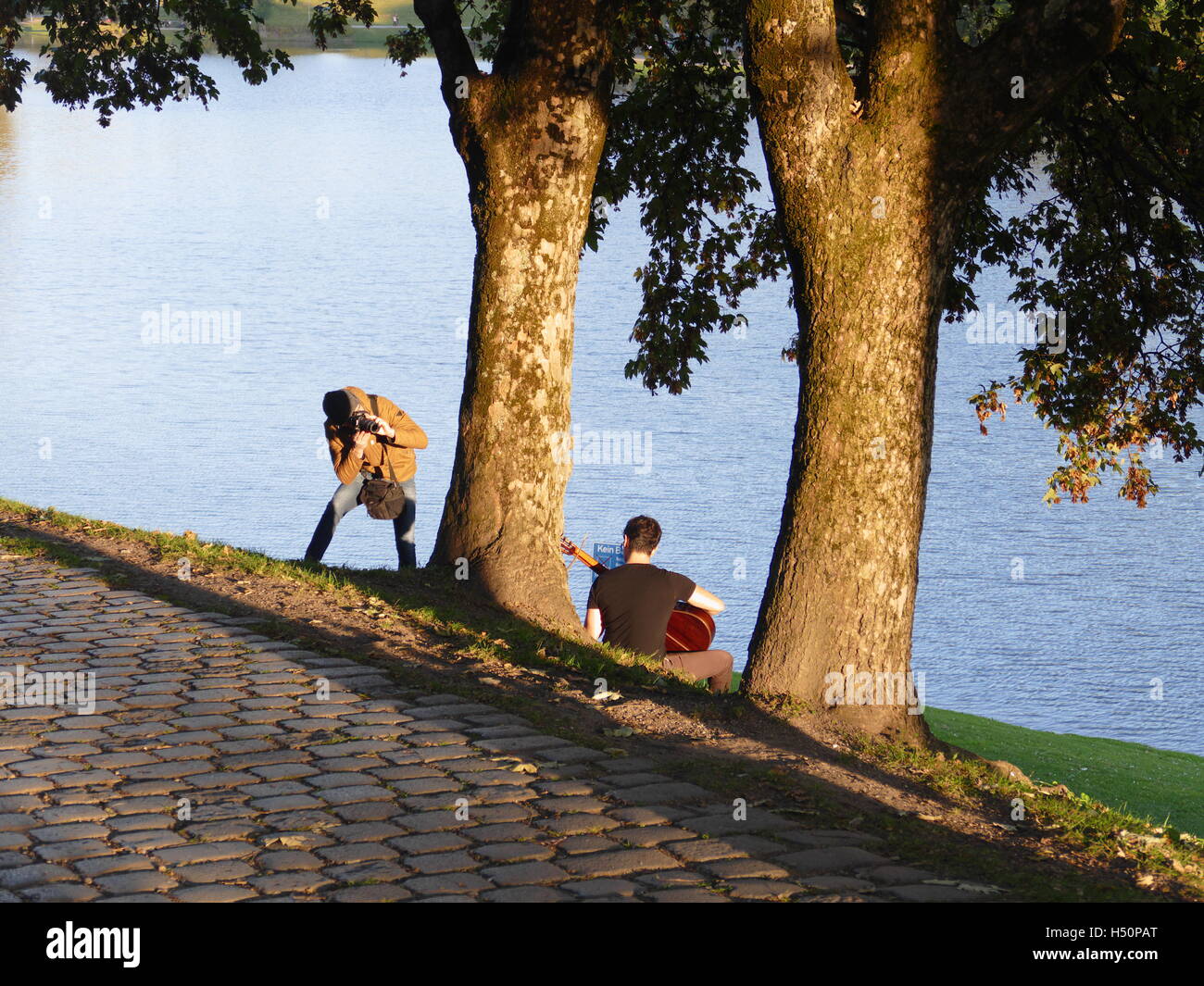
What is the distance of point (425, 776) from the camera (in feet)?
21.0

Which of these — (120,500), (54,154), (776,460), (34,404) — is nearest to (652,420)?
(776,460)

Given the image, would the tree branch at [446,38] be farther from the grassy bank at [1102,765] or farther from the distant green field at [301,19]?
the distant green field at [301,19]

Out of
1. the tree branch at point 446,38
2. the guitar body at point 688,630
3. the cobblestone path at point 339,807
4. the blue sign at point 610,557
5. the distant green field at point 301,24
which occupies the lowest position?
the cobblestone path at point 339,807

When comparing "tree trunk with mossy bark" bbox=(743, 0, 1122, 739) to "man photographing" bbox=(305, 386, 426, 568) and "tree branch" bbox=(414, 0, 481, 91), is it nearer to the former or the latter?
"tree branch" bbox=(414, 0, 481, 91)

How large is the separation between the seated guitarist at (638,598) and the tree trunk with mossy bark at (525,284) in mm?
395

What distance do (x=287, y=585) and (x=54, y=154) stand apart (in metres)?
113

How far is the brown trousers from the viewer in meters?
9.85

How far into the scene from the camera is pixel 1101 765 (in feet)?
56.2

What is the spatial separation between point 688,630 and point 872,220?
135 inches

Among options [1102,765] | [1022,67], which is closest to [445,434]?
[1102,765]

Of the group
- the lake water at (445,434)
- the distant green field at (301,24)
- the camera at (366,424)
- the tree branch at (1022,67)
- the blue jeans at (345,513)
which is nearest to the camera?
the tree branch at (1022,67)

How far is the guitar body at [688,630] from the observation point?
401 inches

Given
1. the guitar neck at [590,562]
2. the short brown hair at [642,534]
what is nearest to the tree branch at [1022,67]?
the short brown hair at [642,534]

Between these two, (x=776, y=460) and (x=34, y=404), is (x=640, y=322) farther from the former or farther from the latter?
(x=34, y=404)
